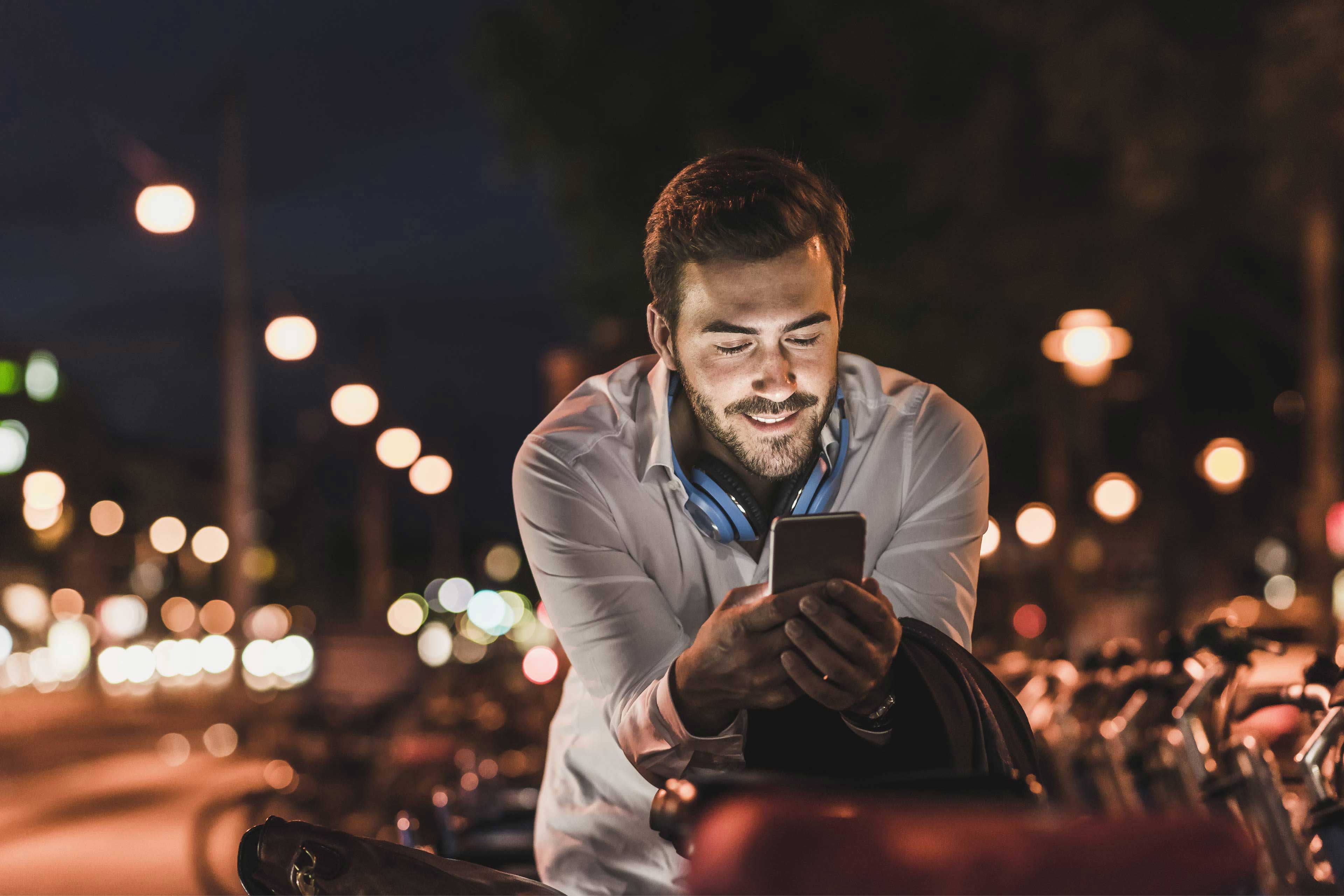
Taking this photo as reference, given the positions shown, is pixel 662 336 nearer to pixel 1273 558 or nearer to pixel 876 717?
pixel 876 717

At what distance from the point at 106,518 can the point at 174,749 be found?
42.5m

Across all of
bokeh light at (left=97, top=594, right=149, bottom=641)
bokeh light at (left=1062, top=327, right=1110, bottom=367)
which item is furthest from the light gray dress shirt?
bokeh light at (left=97, top=594, right=149, bottom=641)

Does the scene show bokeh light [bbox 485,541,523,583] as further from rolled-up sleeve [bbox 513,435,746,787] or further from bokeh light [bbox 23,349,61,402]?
rolled-up sleeve [bbox 513,435,746,787]

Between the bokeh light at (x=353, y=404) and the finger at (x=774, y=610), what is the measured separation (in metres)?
15.8

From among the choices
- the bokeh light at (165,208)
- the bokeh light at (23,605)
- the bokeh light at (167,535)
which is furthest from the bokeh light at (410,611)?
the bokeh light at (165,208)

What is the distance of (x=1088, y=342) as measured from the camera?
14.1 m

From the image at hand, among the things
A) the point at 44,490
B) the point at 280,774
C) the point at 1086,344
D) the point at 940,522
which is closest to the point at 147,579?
the point at 44,490

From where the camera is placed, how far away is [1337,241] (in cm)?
1650

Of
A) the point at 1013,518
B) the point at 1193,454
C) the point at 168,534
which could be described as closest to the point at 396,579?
the point at 168,534

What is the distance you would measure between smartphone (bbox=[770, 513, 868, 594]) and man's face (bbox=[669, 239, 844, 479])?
1.79ft

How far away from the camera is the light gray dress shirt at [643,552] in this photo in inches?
91.9

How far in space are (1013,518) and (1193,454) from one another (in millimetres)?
8572

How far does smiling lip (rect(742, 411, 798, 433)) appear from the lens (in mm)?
2320

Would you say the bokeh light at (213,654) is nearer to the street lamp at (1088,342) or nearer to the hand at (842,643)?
the street lamp at (1088,342)
